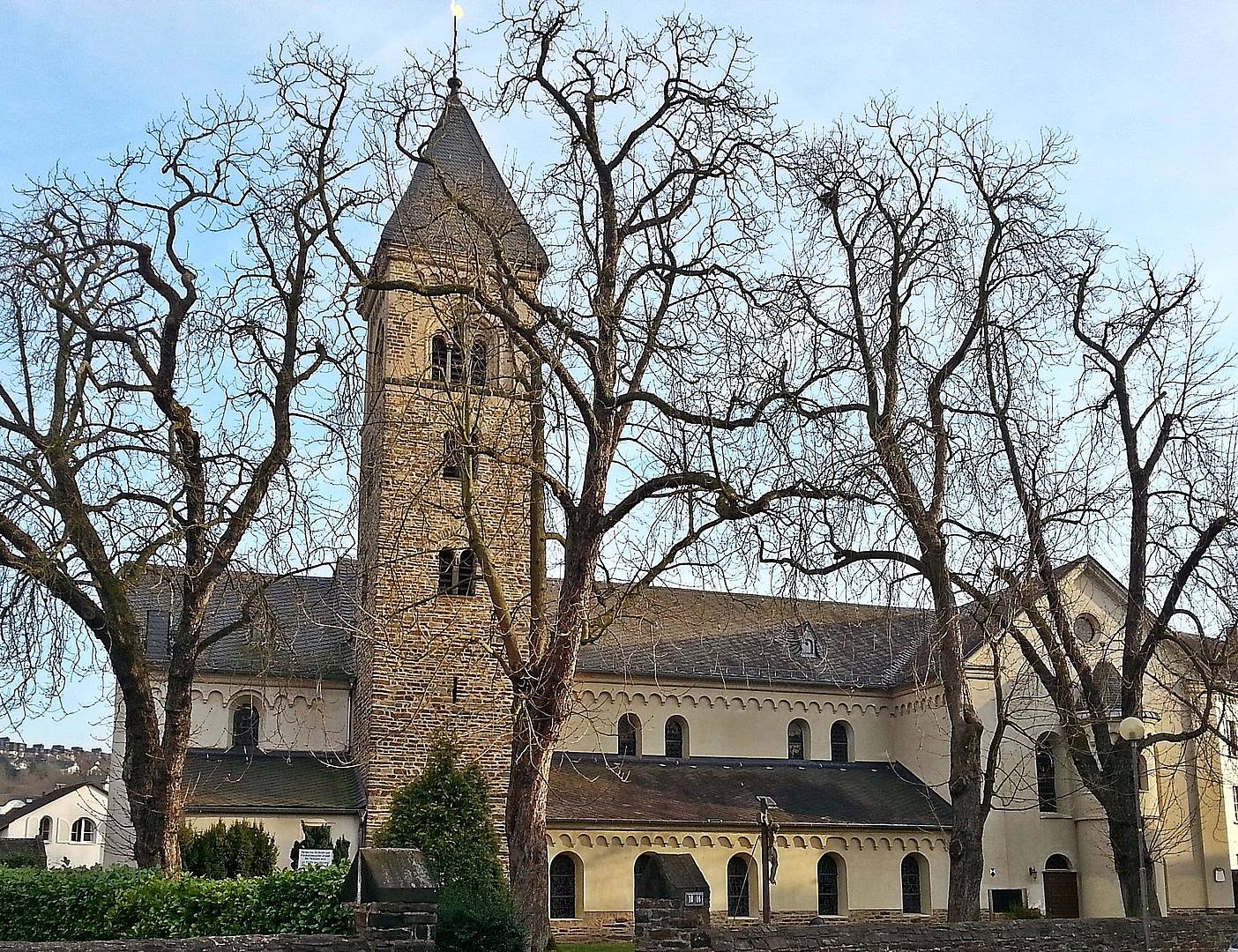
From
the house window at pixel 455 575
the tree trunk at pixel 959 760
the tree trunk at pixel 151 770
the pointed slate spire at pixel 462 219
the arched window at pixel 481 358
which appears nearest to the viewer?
the pointed slate spire at pixel 462 219

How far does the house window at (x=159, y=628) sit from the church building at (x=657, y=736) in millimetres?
59

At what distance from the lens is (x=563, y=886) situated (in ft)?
97.5

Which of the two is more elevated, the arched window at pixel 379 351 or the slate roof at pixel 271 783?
the arched window at pixel 379 351

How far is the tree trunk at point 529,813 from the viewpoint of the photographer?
17.2 metres

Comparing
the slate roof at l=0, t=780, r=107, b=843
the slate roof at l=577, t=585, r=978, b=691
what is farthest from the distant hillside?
the slate roof at l=577, t=585, r=978, b=691

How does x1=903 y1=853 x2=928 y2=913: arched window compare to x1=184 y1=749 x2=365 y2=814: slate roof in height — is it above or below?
below

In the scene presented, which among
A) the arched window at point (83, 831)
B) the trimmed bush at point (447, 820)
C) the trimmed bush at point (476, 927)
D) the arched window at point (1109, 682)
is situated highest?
the arched window at point (1109, 682)

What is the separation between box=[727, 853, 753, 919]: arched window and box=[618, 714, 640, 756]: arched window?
4.07 m

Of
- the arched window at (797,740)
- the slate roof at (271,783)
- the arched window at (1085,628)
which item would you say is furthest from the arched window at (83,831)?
the arched window at (1085,628)

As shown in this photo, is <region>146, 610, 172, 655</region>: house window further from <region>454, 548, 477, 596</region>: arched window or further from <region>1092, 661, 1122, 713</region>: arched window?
<region>1092, 661, 1122, 713</region>: arched window

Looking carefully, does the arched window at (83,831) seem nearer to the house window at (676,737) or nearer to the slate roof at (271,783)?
the slate roof at (271,783)

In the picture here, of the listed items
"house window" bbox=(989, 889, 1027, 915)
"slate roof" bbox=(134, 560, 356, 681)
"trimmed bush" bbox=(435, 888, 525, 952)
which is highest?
"slate roof" bbox=(134, 560, 356, 681)

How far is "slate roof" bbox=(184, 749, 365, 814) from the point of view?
2712 cm

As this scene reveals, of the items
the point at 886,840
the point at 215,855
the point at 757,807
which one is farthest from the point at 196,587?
the point at 886,840
